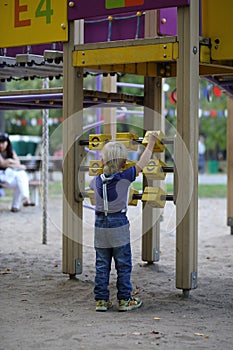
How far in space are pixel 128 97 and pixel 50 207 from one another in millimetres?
7099

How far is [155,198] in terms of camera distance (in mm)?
5855

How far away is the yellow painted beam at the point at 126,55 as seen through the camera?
5645 millimetres

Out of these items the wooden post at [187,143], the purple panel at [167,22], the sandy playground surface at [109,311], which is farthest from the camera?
the purple panel at [167,22]

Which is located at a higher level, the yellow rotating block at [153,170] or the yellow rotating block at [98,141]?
the yellow rotating block at [98,141]

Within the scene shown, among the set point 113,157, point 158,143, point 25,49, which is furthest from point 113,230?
point 25,49

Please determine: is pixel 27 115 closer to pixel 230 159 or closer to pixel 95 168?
pixel 230 159

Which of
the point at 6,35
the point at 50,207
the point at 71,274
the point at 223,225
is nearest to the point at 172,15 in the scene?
the point at 6,35

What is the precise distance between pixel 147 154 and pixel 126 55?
0.85m

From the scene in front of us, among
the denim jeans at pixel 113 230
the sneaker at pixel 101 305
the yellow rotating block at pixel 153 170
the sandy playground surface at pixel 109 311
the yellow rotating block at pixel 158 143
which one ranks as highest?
the yellow rotating block at pixel 158 143

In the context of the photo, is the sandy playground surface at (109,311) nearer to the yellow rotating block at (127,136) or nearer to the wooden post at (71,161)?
the wooden post at (71,161)

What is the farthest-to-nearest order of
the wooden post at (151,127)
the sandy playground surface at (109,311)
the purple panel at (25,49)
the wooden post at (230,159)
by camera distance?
the wooden post at (230,159) < the purple panel at (25,49) < the wooden post at (151,127) < the sandy playground surface at (109,311)

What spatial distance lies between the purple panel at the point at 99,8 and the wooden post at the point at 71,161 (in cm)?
28

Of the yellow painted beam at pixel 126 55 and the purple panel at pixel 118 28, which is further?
the purple panel at pixel 118 28

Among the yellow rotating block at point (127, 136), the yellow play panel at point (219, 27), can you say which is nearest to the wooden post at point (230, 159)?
the yellow play panel at point (219, 27)
